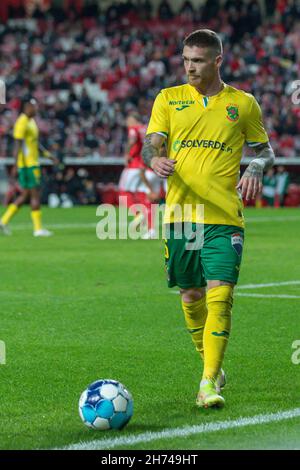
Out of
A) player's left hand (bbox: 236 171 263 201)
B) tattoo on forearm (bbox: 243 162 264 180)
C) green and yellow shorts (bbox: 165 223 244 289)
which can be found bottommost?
green and yellow shorts (bbox: 165 223 244 289)

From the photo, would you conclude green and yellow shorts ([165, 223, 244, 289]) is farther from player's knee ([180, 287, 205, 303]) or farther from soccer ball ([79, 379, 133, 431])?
soccer ball ([79, 379, 133, 431])

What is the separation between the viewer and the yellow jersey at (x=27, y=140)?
1948 cm

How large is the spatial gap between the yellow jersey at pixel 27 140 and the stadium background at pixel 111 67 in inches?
459

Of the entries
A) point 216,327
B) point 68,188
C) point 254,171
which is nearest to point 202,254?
point 216,327

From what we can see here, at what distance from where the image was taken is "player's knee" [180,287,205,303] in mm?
6785

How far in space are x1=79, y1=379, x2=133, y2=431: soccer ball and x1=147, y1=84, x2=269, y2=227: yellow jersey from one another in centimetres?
136

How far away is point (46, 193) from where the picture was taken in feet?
105

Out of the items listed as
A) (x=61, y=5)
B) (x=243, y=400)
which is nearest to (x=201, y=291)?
(x=243, y=400)

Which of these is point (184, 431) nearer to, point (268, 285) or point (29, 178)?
point (268, 285)

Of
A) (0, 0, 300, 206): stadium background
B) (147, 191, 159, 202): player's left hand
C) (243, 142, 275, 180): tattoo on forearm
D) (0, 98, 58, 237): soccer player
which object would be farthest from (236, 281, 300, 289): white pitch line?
(0, 0, 300, 206): stadium background

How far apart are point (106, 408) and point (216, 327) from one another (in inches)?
40.8

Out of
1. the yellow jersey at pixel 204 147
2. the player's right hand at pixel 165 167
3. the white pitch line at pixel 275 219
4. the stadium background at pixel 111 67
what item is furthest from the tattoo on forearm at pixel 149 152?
the stadium background at pixel 111 67
